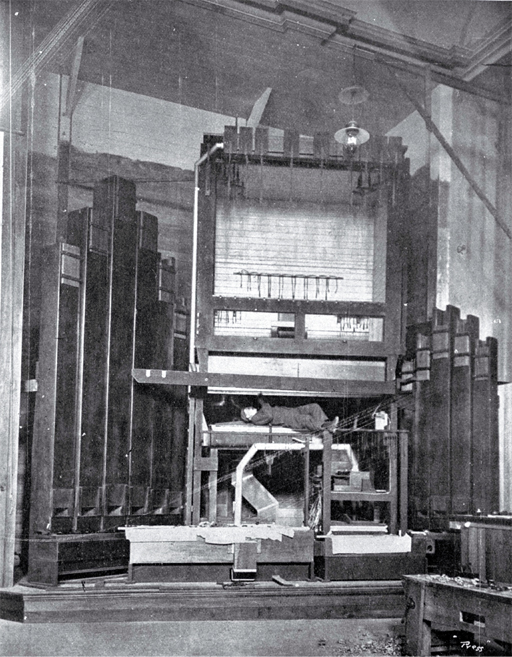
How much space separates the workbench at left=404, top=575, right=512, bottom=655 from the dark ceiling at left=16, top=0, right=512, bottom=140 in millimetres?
5567

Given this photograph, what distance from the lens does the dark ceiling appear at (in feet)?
26.1

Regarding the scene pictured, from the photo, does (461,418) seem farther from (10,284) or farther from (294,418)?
(10,284)

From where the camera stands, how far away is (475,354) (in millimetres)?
7684

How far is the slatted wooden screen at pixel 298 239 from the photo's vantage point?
7637mm

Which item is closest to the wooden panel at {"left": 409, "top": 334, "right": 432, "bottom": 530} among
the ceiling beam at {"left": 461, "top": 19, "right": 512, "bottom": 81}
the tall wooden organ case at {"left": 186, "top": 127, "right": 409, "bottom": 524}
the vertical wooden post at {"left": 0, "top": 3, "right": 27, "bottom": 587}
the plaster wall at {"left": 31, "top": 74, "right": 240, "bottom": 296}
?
the tall wooden organ case at {"left": 186, "top": 127, "right": 409, "bottom": 524}

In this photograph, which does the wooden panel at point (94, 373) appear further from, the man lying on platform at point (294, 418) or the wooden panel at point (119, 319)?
the man lying on platform at point (294, 418)

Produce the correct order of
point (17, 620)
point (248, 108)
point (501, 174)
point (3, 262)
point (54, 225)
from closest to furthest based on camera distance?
point (17, 620), point (3, 262), point (54, 225), point (501, 174), point (248, 108)

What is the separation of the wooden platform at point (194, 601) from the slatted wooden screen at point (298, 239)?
268 centimetres

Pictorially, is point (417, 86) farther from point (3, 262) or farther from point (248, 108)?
point (3, 262)

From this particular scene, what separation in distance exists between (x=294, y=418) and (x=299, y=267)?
4.78 ft

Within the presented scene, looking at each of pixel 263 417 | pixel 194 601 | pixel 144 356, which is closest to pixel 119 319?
pixel 144 356

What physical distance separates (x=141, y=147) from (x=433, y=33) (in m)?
3.36

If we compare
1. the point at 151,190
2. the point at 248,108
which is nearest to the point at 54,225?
the point at 151,190

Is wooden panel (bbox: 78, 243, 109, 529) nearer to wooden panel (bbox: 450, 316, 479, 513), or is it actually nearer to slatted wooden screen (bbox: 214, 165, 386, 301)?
slatted wooden screen (bbox: 214, 165, 386, 301)
